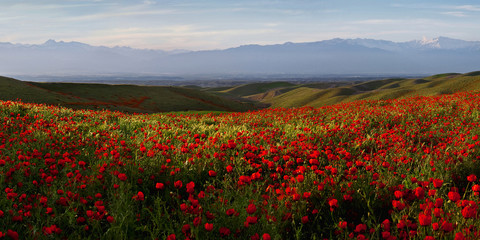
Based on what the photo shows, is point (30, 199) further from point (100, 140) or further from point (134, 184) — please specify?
point (100, 140)

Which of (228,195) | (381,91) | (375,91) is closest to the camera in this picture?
(228,195)

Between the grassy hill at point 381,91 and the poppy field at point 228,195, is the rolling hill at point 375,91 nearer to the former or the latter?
the grassy hill at point 381,91

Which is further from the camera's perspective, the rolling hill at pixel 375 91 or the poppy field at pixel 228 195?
the rolling hill at pixel 375 91

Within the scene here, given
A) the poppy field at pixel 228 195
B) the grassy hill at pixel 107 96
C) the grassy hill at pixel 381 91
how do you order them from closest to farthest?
the poppy field at pixel 228 195 → the grassy hill at pixel 107 96 → the grassy hill at pixel 381 91

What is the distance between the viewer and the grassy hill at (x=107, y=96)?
148 ft

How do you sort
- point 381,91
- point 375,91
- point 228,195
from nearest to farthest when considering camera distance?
point 228,195, point 381,91, point 375,91

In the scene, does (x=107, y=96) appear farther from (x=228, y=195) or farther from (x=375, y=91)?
(x=375, y=91)

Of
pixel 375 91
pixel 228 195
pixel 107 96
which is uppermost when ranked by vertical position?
pixel 107 96

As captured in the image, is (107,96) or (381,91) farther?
(381,91)

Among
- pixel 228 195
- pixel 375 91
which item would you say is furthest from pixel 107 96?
pixel 375 91

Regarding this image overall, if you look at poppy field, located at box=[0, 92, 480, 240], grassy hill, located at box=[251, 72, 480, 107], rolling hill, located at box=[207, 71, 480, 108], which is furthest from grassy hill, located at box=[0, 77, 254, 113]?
poppy field, located at box=[0, 92, 480, 240]

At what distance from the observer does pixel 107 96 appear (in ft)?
196

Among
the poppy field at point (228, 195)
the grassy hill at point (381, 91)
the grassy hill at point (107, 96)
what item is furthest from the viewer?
the grassy hill at point (381, 91)

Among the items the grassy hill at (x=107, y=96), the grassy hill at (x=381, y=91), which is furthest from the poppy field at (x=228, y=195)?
the grassy hill at (x=381, y=91)
